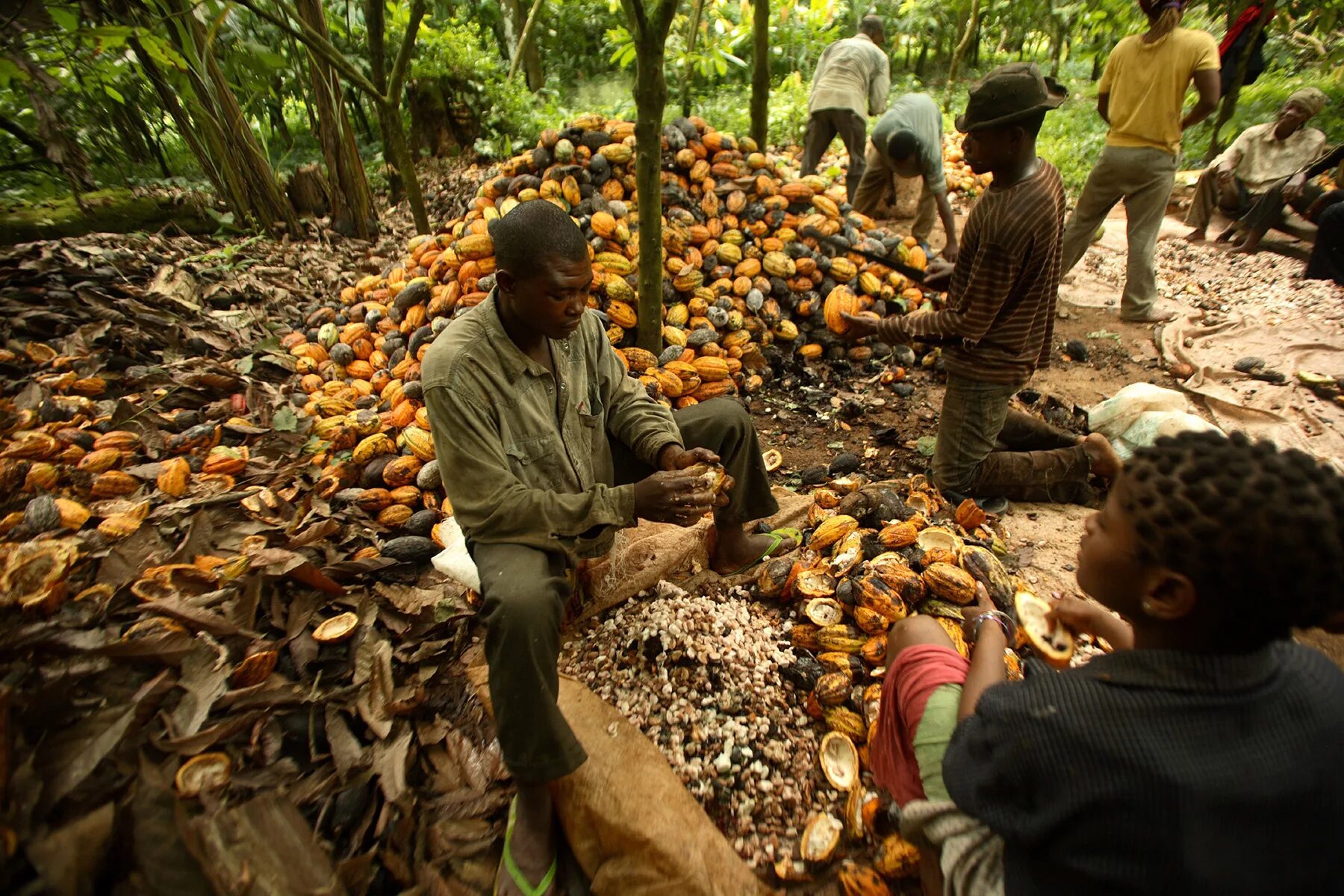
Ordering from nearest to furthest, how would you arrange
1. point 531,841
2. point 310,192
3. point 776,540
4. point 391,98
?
point 531,841 → point 776,540 → point 391,98 → point 310,192

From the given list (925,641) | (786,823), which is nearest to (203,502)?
(786,823)

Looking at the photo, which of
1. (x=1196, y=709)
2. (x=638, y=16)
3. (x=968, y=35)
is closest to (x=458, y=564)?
(x=1196, y=709)

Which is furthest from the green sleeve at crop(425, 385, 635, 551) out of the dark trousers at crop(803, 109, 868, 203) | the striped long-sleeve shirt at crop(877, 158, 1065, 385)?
the dark trousers at crop(803, 109, 868, 203)

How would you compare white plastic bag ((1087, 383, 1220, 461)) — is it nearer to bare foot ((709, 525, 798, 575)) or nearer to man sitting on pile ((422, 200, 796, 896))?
bare foot ((709, 525, 798, 575))

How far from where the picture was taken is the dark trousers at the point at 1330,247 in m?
4.48

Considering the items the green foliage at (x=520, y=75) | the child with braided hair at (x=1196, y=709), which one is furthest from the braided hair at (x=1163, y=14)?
the child with braided hair at (x=1196, y=709)

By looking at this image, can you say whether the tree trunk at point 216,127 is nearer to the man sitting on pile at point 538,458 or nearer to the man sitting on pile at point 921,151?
the man sitting on pile at point 538,458

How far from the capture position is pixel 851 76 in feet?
18.5

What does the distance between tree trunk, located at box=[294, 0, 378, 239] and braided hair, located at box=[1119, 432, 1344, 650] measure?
5586 mm

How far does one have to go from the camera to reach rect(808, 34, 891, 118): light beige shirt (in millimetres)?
5629

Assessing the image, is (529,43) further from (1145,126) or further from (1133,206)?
(1133,206)

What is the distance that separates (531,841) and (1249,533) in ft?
5.41

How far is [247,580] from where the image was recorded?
206cm

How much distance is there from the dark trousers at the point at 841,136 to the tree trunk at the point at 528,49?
4648 mm
